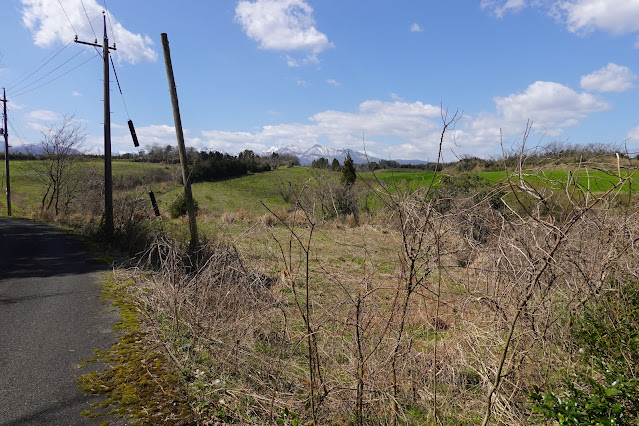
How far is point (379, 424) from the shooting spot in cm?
326

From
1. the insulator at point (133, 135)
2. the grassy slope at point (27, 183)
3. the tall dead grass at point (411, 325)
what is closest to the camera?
the tall dead grass at point (411, 325)

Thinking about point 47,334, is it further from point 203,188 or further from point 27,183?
point 27,183

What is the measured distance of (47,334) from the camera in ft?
15.3

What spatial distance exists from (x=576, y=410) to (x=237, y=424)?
2.44 m

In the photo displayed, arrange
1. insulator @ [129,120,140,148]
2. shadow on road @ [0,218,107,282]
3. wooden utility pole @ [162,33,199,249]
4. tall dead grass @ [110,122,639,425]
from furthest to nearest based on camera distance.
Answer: insulator @ [129,120,140,148] < wooden utility pole @ [162,33,199,249] < shadow on road @ [0,218,107,282] < tall dead grass @ [110,122,639,425]

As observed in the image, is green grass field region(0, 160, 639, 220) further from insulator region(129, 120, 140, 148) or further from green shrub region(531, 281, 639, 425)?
green shrub region(531, 281, 639, 425)

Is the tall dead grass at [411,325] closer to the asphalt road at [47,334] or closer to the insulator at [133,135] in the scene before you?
the asphalt road at [47,334]

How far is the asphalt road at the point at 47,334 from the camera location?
314 centimetres

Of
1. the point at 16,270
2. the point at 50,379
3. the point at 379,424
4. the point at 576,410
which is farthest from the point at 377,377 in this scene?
the point at 16,270

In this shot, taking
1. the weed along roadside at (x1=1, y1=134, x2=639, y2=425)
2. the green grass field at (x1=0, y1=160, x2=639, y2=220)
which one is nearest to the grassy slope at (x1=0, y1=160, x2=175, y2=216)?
the green grass field at (x1=0, y1=160, x2=639, y2=220)

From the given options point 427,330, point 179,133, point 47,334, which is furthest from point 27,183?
point 427,330

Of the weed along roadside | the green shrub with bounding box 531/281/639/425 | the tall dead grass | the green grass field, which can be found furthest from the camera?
the green grass field

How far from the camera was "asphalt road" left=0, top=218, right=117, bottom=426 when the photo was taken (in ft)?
10.3

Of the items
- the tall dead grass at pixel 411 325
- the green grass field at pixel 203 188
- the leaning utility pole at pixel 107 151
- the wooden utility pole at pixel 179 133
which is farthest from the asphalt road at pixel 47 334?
the green grass field at pixel 203 188
